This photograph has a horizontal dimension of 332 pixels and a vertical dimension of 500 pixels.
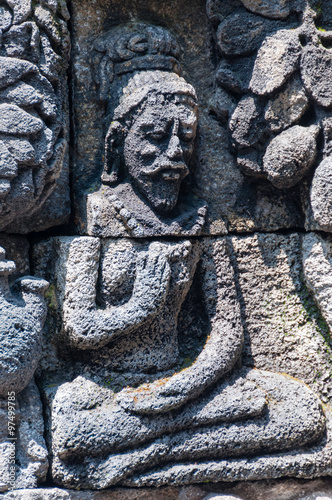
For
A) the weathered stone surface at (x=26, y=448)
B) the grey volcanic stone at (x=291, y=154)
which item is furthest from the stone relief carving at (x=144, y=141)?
the weathered stone surface at (x=26, y=448)

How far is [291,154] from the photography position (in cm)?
308

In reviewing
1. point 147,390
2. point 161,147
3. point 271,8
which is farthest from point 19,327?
point 271,8

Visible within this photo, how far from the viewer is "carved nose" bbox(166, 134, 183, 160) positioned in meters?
3.01

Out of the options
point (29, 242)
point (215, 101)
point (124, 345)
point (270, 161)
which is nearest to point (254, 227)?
point (270, 161)

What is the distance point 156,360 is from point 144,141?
105cm

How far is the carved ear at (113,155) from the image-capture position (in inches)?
123

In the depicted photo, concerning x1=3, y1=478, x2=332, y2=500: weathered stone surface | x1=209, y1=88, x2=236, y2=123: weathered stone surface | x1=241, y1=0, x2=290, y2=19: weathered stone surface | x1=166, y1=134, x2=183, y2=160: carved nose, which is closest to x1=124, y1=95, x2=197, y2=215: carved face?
x1=166, y1=134, x2=183, y2=160: carved nose

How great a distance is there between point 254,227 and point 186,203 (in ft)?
1.25

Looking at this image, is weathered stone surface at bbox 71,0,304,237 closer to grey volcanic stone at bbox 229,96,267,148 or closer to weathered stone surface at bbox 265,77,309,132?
grey volcanic stone at bbox 229,96,267,148

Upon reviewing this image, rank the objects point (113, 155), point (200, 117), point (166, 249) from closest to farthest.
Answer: point (166, 249)
point (113, 155)
point (200, 117)

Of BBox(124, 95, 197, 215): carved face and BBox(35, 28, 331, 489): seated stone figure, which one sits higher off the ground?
BBox(124, 95, 197, 215): carved face

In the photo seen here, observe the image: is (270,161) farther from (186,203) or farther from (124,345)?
(124,345)

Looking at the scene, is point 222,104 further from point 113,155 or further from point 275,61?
point 113,155

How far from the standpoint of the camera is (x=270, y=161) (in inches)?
123
